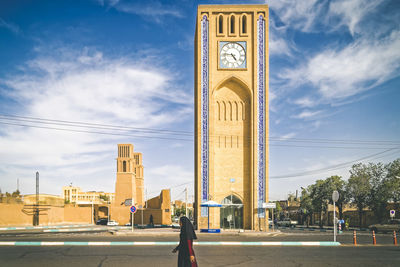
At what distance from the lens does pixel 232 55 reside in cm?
3281

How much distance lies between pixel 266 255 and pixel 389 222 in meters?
23.3

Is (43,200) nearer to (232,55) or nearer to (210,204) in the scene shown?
(210,204)

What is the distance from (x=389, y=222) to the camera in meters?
32.1

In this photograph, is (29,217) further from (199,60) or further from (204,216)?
(199,60)

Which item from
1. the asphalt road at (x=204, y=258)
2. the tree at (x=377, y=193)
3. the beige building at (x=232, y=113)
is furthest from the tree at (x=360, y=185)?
the asphalt road at (x=204, y=258)

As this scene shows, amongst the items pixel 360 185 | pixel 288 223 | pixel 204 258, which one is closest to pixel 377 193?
pixel 360 185

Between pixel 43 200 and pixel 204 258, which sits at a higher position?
pixel 204 258

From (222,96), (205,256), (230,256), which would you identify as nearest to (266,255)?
(230,256)

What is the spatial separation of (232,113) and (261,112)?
8.24 feet

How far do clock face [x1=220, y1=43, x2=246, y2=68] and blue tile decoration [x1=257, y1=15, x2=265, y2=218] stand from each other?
146 centimetres

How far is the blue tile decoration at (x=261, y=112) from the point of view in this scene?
1230 inches

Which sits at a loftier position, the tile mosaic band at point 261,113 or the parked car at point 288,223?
the tile mosaic band at point 261,113

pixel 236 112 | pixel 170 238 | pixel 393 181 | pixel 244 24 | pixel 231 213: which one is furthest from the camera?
pixel 393 181

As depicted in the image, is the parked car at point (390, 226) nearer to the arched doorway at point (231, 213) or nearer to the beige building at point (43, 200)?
the arched doorway at point (231, 213)
